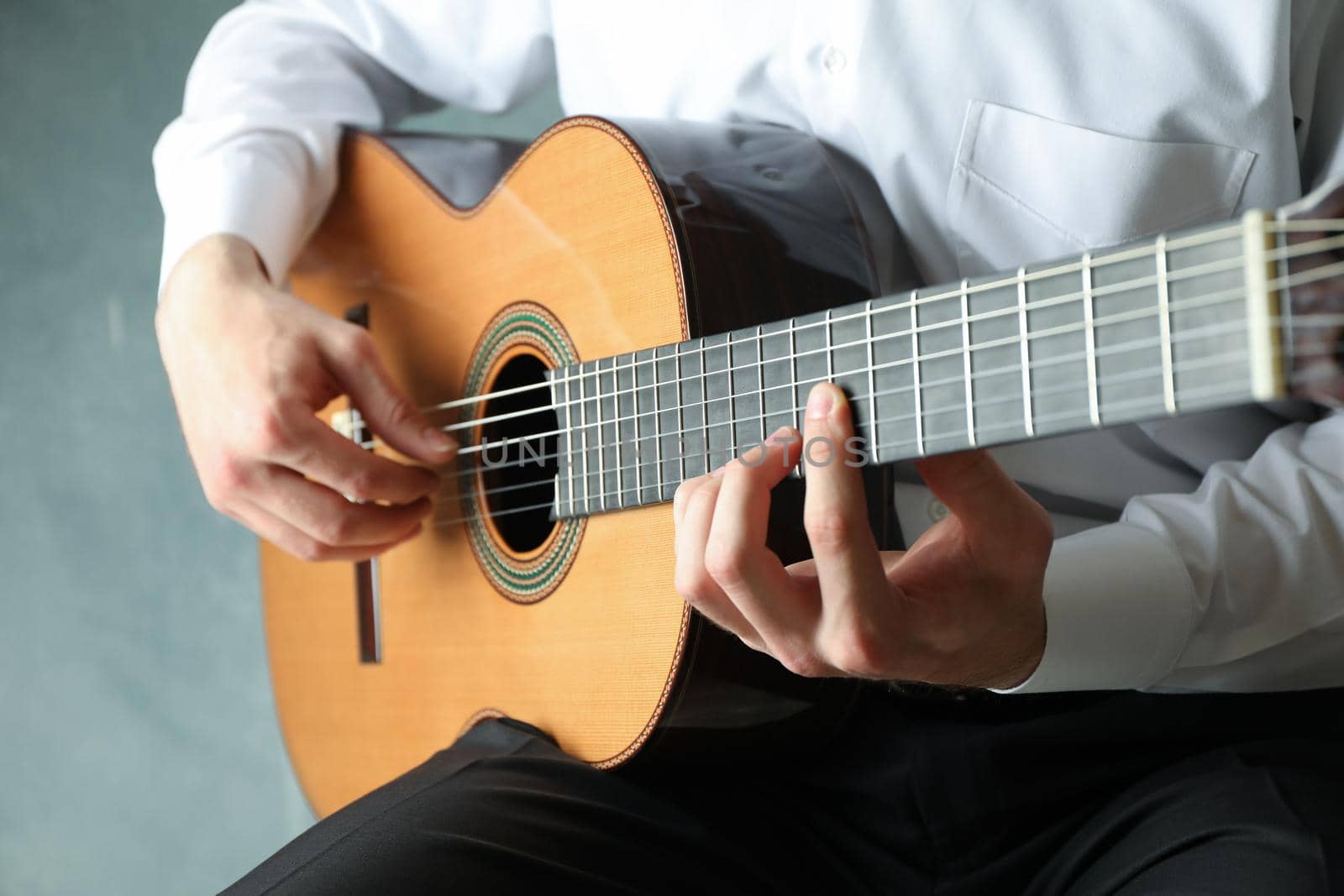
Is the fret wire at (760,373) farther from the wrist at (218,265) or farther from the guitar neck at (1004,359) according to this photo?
the wrist at (218,265)

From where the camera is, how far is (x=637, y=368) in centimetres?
74

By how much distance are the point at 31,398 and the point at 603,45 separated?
1.31 meters

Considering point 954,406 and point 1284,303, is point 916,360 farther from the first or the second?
point 1284,303

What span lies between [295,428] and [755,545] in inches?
19.5

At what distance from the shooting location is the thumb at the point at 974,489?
59cm

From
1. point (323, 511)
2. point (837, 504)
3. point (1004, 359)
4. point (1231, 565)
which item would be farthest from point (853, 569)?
point (323, 511)

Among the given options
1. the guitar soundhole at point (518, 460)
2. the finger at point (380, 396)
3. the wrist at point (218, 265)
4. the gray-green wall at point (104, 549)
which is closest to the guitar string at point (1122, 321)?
the guitar soundhole at point (518, 460)

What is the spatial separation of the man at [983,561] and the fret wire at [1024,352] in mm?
85

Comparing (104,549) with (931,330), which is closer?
(931,330)

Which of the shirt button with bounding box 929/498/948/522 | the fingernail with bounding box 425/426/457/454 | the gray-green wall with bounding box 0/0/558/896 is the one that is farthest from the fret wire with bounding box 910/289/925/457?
the gray-green wall with bounding box 0/0/558/896

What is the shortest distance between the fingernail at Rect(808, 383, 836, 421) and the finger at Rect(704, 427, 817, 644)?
0.09 ft

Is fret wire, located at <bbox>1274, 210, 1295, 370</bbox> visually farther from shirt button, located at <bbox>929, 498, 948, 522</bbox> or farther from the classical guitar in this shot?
shirt button, located at <bbox>929, 498, 948, 522</bbox>

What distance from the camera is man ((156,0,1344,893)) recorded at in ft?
2.13

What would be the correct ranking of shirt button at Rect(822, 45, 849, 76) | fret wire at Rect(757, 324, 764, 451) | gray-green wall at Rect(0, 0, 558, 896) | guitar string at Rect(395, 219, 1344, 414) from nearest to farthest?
1. guitar string at Rect(395, 219, 1344, 414)
2. fret wire at Rect(757, 324, 764, 451)
3. shirt button at Rect(822, 45, 849, 76)
4. gray-green wall at Rect(0, 0, 558, 896)
